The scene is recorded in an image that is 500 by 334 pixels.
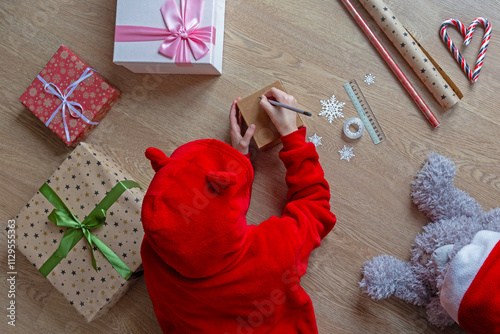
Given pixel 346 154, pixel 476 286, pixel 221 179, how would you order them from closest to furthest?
1. pixel 221 179
2. pixel 476 286
3. pixel 346 154

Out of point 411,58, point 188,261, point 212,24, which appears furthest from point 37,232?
point 411,58

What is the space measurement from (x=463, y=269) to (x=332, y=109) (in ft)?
1.78

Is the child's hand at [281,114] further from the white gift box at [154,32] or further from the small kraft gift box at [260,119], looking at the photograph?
the white gift box at [154,32]

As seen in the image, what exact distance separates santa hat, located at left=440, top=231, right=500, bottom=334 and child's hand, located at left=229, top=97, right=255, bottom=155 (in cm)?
58

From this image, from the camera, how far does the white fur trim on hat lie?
2.27 feet

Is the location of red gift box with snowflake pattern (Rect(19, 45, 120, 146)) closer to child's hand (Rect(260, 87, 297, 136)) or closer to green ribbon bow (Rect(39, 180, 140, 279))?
green ribbon bow (Rect(39, 180, 140, 279))

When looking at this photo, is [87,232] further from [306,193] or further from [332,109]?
[332,109]

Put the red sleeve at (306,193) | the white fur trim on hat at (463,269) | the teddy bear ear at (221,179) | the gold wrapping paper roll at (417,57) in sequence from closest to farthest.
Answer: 1. the teddy bear ear at (221,179)
2. the white fur trim on hat at (463,269)
3. the red sleeve at (306,193)
4. the gold wrapping paper roll at (417,57)

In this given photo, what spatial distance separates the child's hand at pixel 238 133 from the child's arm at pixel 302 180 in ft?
0.27

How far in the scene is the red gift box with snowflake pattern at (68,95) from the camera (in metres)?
1.03

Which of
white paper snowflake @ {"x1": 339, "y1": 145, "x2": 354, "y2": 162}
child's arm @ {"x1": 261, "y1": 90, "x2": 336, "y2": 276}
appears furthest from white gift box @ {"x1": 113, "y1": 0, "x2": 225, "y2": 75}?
white paper snowflake @ {"x1": 339, "y1": 145, "x2": 354, "y2": 162}

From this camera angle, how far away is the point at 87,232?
0.94 meters

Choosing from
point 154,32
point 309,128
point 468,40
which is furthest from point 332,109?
point 154,32

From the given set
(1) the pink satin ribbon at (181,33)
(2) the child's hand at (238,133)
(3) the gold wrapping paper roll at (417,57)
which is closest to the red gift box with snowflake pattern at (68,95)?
(1) the pink satin ribbon at (181,33)
